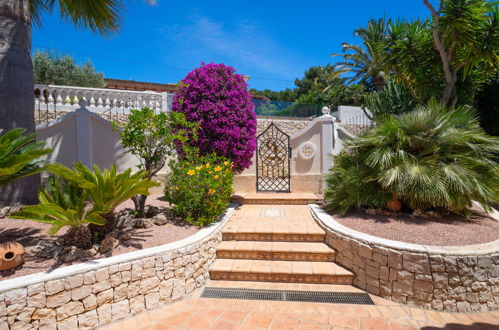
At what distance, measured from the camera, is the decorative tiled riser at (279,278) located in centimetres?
374

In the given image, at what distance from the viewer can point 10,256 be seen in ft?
9.28

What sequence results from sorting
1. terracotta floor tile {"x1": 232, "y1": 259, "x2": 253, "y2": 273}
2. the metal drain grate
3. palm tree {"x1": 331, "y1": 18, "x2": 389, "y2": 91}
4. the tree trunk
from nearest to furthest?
the metal drain grate → terracotta floor tile {"x1": 232, "y1": 259, "x2": 253, "y2": 273} → the tree trunk → palm tree {"x1": 331, "y1": 18, "x2": 389, "y2": 91}

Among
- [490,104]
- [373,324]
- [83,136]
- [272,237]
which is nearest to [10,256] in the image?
[272,237]

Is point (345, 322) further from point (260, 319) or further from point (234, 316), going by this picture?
point (234, 316)

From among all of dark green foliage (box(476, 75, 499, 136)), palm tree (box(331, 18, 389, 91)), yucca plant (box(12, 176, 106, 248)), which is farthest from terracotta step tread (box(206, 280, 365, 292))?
palm tree (box(331, 18, 389, 91))

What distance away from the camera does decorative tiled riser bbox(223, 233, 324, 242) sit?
4531 millimetres

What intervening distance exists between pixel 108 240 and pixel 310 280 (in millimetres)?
2888

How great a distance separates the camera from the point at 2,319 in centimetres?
239

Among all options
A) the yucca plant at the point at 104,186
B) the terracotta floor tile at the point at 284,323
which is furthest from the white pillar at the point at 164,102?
the terracotta floor tile at the point at 284,323

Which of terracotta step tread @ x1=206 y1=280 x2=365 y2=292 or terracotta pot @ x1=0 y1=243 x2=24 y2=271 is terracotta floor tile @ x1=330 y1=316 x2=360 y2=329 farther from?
terracotta pot @ x1=0 y1=243 x2=24 y2=271

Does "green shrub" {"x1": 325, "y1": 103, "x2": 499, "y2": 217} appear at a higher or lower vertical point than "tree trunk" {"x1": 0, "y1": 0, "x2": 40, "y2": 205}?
lower

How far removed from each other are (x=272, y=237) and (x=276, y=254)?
437 mm

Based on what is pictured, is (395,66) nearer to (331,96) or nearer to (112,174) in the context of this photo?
(112,174)

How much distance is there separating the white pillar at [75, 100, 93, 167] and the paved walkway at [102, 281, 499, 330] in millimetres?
4979
